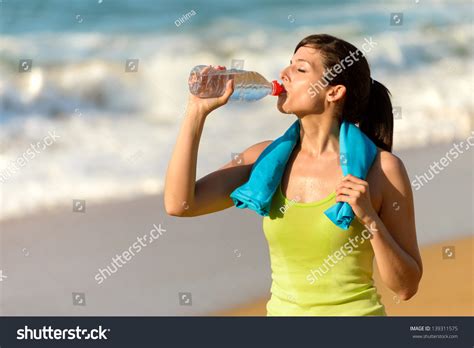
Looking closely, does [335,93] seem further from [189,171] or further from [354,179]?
[189,171]

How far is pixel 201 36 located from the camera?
10852 mm

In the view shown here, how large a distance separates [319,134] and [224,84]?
0.42 metres

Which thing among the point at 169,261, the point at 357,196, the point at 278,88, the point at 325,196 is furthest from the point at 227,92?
the point at 169,261

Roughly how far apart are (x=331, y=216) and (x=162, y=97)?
20.5 feet

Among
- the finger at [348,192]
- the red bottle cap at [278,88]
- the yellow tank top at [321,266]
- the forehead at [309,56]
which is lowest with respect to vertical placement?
the yellow tank top at [321,266]

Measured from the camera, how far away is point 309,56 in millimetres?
3500

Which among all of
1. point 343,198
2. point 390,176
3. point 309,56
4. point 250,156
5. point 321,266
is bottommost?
point 321,266

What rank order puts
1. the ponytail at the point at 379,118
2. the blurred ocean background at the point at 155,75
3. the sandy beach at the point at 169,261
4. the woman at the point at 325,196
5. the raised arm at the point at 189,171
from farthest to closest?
the blurred ocean background at the point at 155,75, the sandy beach at the point at 169,261, the ponytail at the point at 379,118, the raised arm at the point at 189,171, the woman at the point at 325,196

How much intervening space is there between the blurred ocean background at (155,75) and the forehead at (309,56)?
407cm

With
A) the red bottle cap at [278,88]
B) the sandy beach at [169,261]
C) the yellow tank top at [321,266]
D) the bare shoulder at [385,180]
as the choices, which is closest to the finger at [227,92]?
the red bottle cap at [278,88]

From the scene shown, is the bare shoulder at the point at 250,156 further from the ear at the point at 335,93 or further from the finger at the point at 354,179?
the finger at the point at 354,179

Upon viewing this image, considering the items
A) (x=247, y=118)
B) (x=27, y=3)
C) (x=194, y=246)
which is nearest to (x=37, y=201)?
(x=194, y=246)

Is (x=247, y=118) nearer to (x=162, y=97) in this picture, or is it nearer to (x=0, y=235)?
(x=162, y=97)

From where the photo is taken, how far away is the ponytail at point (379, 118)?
11.8 feet
